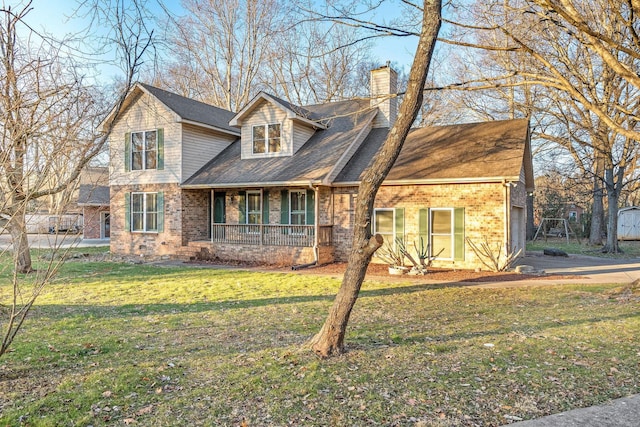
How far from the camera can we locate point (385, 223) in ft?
47.5

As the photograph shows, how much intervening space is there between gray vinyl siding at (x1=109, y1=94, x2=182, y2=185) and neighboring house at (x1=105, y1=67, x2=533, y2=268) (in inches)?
1.9

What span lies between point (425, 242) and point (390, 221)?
1.40 meters

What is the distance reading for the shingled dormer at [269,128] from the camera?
16.8 m

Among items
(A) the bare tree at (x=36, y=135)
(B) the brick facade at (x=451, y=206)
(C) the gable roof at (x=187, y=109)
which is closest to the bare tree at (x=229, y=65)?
(C) the gable roof at (x=187, y=109)

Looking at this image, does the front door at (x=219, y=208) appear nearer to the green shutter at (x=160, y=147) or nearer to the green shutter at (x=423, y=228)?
the green shutter at (x=160, y=147)

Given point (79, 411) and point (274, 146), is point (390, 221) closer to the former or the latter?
point (274, 146)

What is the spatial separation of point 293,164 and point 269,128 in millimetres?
2404

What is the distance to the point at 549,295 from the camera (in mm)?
9148

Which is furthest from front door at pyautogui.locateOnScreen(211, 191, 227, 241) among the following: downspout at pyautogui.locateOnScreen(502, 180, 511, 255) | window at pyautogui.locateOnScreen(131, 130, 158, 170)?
downspout at pyautogui.locateOnScreen(502, 180, 511, 255)

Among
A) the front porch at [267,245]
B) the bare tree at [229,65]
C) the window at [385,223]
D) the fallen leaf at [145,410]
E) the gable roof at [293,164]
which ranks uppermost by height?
the bare tree at [229,65]

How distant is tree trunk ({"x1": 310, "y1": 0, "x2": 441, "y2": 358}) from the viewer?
196 inches

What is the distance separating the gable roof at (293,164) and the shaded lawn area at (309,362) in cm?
672

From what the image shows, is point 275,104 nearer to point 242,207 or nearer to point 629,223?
point 242,207

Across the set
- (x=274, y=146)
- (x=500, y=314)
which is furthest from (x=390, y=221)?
(x=500, y=314)
